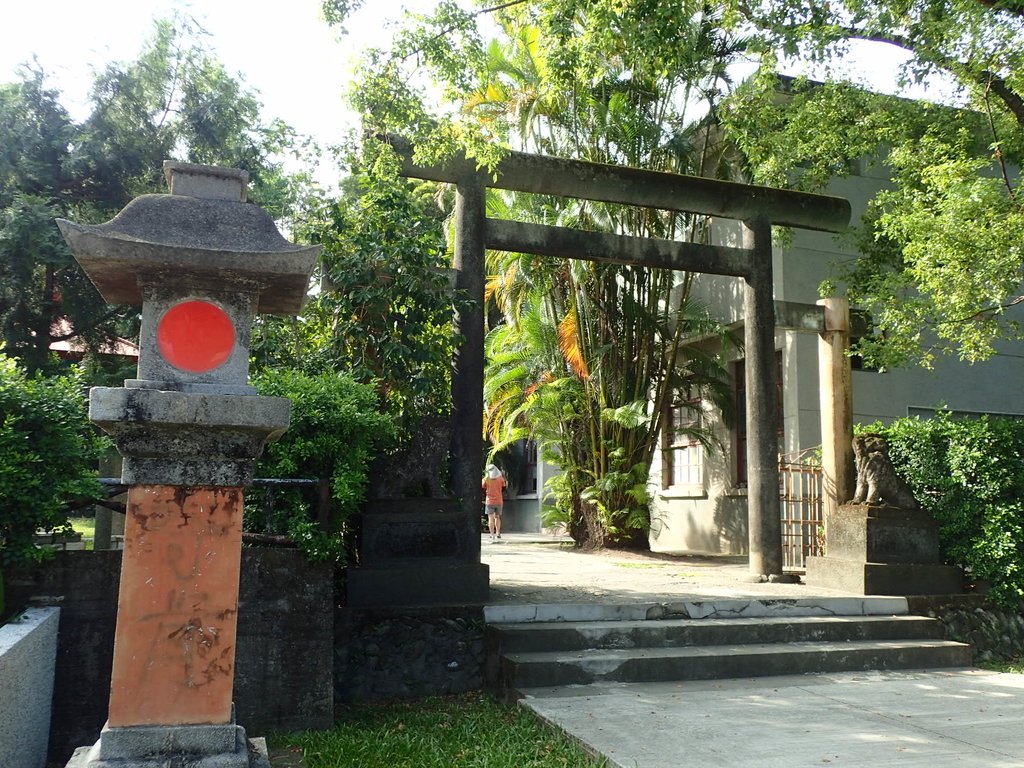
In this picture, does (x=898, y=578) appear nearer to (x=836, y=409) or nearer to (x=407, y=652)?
(x=836, y=409)

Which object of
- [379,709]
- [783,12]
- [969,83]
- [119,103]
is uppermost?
[119,103]

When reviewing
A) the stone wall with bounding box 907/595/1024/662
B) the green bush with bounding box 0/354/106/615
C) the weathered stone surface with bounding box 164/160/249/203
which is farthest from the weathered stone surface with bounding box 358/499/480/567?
the stone wall with bounding box 907/595/1024/662

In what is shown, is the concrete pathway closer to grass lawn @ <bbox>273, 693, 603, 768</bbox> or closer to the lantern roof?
grass lawn @ <bbox>273, 693, 603, 768</bbox>

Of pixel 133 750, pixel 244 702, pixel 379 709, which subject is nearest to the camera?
pixel 133 750

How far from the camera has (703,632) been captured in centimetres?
700

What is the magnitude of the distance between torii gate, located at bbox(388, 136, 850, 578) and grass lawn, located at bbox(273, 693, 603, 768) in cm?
169

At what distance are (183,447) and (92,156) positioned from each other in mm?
10774

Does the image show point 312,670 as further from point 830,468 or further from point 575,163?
point 830,468

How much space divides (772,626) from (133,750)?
5311 millimetres

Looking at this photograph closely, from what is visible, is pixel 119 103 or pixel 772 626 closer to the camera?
pixel 772 626

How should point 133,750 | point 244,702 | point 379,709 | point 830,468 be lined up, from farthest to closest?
point 830,468
point 379,709
point 244,702
point 133,750

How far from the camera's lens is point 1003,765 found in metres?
4.60

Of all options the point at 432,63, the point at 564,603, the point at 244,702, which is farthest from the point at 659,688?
the point at 432,63

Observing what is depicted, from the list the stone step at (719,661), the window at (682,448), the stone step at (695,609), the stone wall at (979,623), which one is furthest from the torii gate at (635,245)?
the window at (682,448)
